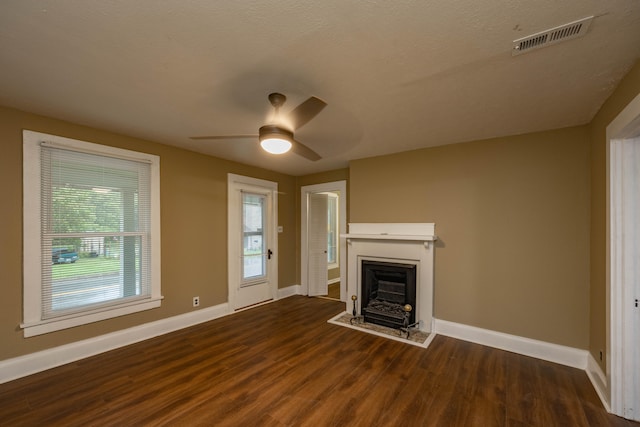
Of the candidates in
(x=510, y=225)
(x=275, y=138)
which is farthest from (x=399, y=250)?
(x=275, y=138)

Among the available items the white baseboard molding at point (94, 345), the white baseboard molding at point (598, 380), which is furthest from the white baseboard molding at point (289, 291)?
the white baseboard molding at point (598, 380)

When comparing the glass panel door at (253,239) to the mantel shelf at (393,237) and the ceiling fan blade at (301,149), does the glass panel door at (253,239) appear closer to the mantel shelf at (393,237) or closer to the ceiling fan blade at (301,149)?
the mantel shelf at (393,237)

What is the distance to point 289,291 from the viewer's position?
5.38m

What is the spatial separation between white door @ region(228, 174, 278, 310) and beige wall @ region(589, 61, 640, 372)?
432cm

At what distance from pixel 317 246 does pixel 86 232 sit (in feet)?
12.1

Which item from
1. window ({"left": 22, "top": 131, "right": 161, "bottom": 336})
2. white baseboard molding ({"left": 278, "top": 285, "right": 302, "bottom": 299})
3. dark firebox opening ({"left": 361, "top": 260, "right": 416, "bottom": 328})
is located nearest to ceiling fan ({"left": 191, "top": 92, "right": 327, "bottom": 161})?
window ({"left": 22, "top": 131, "right": 161, "bottom": 336})

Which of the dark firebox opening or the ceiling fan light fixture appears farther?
the dark firebox opening

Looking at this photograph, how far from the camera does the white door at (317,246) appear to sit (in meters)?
5.42

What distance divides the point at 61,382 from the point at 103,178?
2050mm

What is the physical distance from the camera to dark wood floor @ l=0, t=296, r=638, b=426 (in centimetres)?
197

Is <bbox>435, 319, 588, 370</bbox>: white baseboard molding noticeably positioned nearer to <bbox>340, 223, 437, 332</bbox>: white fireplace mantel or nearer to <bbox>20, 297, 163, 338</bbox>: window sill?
<bbox>340, 223, 437, 332</bbox>: white fireplace mantel

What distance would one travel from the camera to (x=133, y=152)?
322 centimetres

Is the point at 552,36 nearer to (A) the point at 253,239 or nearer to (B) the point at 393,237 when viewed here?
(B) the point at 393,237

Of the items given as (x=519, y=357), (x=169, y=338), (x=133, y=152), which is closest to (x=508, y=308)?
(x=519, y=357)
